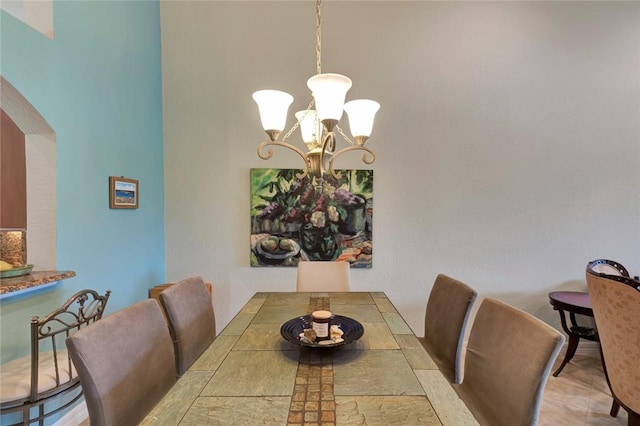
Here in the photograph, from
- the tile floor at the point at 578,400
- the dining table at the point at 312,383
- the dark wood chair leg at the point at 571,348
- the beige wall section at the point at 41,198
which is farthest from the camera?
the dark wood chair leg at the point at 571,348

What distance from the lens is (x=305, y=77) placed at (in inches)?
117

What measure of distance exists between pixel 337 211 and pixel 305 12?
1905mm

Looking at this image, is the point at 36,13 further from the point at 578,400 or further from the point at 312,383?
the point at 578,400

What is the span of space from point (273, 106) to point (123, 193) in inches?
64.6

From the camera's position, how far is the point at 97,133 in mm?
2156

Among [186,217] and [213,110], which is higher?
[213,110]

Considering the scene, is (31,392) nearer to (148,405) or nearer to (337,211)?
(148,405)

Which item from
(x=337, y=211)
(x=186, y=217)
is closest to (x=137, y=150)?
(x=186, y=217)

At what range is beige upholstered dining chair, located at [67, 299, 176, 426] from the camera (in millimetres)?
1005

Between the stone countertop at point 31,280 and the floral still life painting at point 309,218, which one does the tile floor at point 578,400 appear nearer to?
the stone countertop at point 31,280

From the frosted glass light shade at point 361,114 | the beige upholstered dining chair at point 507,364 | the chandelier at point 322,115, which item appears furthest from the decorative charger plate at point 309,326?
the frosted glass light shade at point 361,114

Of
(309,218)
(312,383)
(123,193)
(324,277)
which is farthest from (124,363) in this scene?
(309,218)

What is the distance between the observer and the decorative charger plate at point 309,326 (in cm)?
126

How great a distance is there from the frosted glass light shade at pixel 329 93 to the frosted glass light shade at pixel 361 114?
6.9 inches
